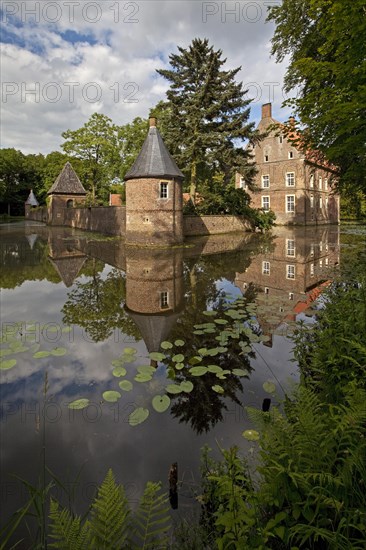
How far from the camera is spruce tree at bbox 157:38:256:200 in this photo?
25734 millimetres

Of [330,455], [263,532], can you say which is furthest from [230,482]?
[330,455]

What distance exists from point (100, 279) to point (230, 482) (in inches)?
383

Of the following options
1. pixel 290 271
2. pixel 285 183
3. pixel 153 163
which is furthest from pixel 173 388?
pixel 285 183

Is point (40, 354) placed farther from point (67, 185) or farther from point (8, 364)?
point (67, 185)

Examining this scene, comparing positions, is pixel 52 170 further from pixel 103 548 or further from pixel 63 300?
pixel 103 548

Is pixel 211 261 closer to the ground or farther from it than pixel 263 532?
farther from it

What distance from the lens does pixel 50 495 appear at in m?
2.74

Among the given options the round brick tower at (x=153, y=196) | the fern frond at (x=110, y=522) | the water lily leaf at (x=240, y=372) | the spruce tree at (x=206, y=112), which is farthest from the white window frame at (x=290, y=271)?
the spruce tree at (x=206, y=112)

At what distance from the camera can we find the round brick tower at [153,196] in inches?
742

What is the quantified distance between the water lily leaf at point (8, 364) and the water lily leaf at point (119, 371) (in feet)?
5.15

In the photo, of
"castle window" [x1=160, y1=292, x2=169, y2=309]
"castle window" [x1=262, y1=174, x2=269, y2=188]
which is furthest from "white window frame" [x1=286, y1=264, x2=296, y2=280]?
"castle window" [x1=262, y1=174, x2=269, y2=188]

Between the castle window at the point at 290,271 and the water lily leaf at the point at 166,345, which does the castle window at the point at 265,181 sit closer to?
the castle window at the point at 290,271

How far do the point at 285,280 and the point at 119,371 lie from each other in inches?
286

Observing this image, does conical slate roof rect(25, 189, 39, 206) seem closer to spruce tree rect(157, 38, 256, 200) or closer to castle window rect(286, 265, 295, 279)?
spruce tree rect(157, 38, 256, 200)
